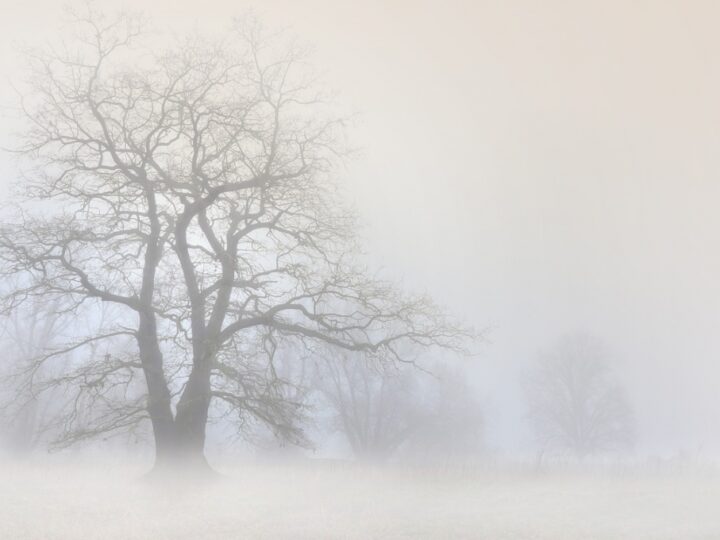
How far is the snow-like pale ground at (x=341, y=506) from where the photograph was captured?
19.8 ft

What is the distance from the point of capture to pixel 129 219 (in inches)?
309

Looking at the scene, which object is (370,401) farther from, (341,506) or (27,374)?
(27,374)

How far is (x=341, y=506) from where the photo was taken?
268 inches

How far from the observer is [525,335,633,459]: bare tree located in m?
8.73

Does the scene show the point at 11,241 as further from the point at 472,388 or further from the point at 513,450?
the point at 513,450

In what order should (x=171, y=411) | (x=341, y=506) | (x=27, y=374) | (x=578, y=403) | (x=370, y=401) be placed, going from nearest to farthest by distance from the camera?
1. (x=341, y=506)
2. (x=27, y=374)
3. (x=171, y=411)
4. (x=370, y=401)
5. (x=578, y=403)

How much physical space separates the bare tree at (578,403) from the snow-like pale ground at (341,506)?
56 centimetres

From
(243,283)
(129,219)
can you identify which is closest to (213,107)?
(129,219)

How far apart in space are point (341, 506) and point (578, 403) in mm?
4144

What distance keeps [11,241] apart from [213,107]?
9.48 ft

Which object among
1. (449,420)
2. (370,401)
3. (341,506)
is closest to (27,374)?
(341,506)

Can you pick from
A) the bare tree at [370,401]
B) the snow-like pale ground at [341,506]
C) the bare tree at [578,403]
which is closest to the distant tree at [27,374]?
the snow-like pale ground at [341,506]

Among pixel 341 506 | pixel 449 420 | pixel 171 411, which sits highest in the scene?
pixel 171 411

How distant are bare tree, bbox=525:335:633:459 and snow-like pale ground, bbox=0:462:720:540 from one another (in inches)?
22.1
